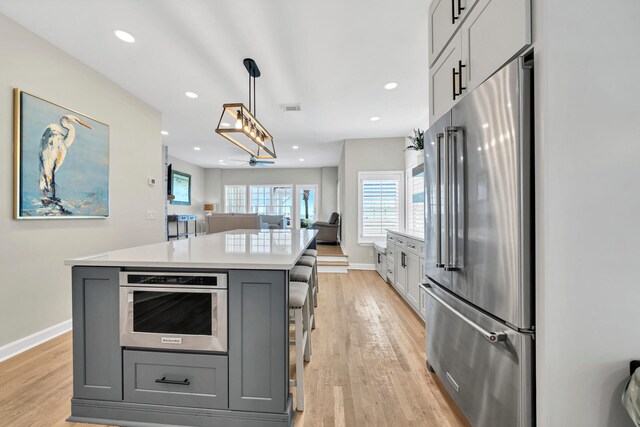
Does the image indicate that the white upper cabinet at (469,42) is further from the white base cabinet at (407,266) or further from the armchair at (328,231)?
the armchair at (328,231)

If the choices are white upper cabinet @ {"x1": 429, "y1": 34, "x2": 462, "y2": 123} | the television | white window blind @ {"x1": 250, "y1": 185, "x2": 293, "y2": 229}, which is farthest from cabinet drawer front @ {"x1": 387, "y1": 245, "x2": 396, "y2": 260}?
the television

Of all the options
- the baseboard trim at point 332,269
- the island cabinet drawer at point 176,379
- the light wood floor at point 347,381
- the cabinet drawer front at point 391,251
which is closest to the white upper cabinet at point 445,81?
the light wood floor at point 347,381

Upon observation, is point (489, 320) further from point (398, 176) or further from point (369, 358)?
point (398, 176)

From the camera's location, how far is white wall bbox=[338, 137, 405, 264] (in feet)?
18.0

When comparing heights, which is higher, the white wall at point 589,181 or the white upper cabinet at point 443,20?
the white upper cabinet at point 443,20

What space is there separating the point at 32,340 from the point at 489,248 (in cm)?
354

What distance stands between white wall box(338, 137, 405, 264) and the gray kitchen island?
4.24 metres

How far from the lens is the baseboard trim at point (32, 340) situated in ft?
6.98

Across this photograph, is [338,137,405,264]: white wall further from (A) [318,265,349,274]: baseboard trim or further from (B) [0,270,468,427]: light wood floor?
(B) [0,270,468,427]: light wood floor

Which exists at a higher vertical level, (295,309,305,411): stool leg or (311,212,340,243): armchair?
(311,212,340,243): armchair

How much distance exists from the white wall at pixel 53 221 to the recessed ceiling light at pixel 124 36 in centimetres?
70

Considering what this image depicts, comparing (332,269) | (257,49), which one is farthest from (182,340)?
(332,269)

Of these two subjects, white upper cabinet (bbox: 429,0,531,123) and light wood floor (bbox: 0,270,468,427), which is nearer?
white upper cabinet (bbox: 429,0,531,123)

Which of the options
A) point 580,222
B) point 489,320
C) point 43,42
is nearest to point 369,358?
point 489,320
